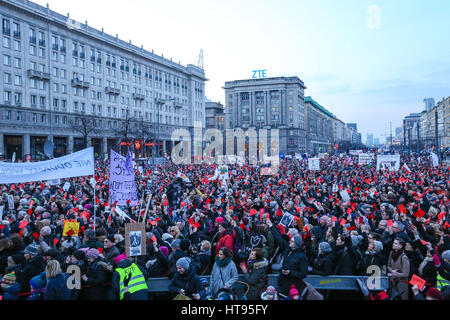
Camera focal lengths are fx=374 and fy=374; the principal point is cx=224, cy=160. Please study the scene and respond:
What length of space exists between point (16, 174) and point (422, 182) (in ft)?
58.2

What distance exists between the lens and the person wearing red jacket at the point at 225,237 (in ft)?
22.8

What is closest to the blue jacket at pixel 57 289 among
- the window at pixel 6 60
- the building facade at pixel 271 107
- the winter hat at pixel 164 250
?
the winter hat at pixel 164 250

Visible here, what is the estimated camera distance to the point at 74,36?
195 feet

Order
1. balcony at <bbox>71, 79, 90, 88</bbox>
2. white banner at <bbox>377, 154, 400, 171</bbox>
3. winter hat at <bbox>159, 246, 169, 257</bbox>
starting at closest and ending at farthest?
winter hat at <bbox>159, 246, 169, 257</bbox>
white banner at <bbox>377, 154, 400, 171</bbox>
balcony at <bbox>71, 79, 90, 88</bbox>

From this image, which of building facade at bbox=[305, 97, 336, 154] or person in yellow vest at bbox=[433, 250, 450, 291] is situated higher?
building facade at bbox=[305, 97, 336, 154]

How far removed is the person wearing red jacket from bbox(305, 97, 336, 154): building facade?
12731cm

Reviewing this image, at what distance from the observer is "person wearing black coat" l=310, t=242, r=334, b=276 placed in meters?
5.91

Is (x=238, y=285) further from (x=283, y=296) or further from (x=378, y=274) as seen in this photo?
(x=378, y=274)

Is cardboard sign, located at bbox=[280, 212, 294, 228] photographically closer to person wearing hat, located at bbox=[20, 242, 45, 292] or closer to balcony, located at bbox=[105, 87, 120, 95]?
person wearing hat, located at bbox=[20, 242, 45, 292]

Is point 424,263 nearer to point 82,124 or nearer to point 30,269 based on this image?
point 30,269

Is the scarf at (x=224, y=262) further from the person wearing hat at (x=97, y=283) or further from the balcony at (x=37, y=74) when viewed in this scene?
the balcony at (x=37, y=74)

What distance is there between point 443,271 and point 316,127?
6265 inches

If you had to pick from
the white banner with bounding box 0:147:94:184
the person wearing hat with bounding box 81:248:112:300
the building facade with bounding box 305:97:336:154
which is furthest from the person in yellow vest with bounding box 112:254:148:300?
the building facade with bounding box 305:97:336:154
